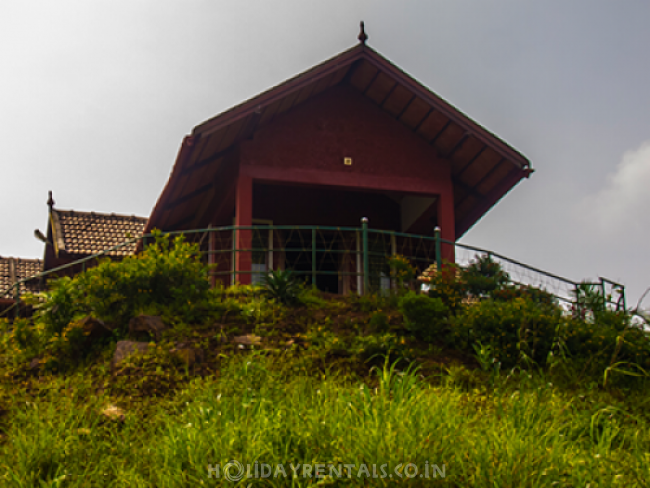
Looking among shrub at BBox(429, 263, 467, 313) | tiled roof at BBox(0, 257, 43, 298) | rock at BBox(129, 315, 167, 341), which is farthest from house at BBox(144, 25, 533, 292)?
tiled roof at BBox(0, 257, 43, 298)

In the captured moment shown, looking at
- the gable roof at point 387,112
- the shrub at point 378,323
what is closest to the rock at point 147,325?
the shrub at point 378,323

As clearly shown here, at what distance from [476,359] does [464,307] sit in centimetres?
143

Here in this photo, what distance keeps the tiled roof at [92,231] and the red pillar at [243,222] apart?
18.3 feet

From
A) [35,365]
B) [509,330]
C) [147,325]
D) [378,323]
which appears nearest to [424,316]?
[378,323]

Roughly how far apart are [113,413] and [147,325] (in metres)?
2.04

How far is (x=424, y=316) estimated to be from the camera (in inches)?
344

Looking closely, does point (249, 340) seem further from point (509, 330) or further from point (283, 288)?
point (509, 330)

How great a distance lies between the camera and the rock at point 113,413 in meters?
6.52

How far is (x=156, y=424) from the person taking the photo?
6.34 m

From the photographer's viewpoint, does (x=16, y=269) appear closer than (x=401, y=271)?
No

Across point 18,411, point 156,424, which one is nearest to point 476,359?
point 156,424

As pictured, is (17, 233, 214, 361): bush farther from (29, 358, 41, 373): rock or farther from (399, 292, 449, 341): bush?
(399, 292, 449, 341): bush

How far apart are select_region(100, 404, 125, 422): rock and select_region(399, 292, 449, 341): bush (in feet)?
12.7

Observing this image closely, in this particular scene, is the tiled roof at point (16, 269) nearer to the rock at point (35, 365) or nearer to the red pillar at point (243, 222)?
the red pillar at point (243, 222)
